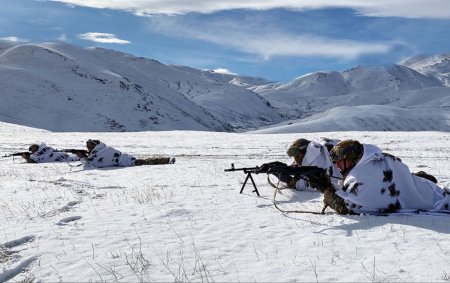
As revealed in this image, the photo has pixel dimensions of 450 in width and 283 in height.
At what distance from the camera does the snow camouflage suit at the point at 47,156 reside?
23.4 metres

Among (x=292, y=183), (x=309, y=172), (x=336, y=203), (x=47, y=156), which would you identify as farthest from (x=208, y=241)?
(x=47, y=156)

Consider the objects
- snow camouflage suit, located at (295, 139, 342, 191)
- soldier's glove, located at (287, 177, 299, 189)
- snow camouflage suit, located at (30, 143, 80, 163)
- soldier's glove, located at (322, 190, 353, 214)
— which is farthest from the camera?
snow camouflage suit, located at (30, 143, 80, 163)

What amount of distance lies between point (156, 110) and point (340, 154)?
166 m

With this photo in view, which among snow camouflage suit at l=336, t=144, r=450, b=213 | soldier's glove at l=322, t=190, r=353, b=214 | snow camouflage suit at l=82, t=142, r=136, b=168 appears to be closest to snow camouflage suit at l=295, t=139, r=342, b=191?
soldier's glove at l=322, t=190, r=353, b=214

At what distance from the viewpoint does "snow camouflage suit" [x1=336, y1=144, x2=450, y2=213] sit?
325 inches

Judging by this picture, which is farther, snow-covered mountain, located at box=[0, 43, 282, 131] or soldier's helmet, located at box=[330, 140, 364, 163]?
snow-covered mountain, located at box=[0, 43, 282, 131]

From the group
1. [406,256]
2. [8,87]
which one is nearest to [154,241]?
[406,256]

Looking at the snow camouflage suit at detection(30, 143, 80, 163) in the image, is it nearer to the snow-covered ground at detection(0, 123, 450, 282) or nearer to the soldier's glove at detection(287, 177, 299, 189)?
the snow-covered ground at detection(0, 123, 450, 282)

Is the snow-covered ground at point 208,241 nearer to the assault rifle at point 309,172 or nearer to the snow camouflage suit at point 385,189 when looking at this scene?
the snow camouflage suit at point 385,189

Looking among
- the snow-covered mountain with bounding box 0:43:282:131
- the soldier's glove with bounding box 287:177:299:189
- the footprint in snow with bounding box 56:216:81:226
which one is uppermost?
the snow-covered mountain with bounding box 0:43:282:131

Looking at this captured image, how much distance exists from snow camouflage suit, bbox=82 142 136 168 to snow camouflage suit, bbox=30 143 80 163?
3377mm

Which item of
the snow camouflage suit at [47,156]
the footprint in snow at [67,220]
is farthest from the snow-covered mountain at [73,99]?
the footprint in snow at [67,220]

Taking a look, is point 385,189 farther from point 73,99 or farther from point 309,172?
point 73,99

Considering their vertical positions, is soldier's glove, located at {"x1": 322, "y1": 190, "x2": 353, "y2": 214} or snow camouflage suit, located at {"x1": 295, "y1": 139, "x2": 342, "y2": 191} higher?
snow camouflage suit, located at {"x1": 295, "y1": 139, "x2": 342, "y2": 191}
